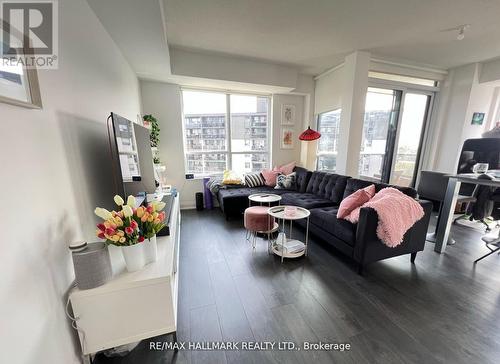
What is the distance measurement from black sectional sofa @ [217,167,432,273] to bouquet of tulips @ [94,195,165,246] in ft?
6.11

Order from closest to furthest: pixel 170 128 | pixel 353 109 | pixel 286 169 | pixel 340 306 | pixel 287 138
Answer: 1. pixel 340 306
2. pixel 353 109
3. pixel 170 128
4. pixel 286 169
5. pixel 287 138

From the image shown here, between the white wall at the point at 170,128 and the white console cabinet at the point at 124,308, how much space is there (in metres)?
3.00

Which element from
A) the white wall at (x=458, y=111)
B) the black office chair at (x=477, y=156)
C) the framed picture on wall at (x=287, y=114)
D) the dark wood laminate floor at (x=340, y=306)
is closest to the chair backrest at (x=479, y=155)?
the black office chair at (x=477, y=156)

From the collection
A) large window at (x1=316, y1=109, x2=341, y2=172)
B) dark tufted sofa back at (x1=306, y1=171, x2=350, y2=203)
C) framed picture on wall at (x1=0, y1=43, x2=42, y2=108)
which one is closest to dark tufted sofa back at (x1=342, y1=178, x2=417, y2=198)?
dark tufted sofa back at (x1=306, y1=171, x2=350, y2=203)

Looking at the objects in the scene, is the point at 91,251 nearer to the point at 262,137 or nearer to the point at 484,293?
the point at 484,293

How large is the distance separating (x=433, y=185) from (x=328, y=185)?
2304 millimetres

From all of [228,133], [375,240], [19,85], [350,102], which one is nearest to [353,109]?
[350,102]

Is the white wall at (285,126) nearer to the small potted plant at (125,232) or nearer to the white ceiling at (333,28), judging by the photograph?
A: the white ceiling at (333,28)

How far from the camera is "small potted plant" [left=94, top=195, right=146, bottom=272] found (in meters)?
1.06

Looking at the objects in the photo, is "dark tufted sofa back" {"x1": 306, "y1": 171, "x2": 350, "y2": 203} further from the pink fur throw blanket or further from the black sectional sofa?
the pink fur throw blanket

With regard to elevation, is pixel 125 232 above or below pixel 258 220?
above

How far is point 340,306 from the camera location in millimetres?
1628

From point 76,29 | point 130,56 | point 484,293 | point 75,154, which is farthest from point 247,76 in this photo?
point 484,293

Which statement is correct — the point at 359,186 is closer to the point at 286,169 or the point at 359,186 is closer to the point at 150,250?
the point at 286,169
